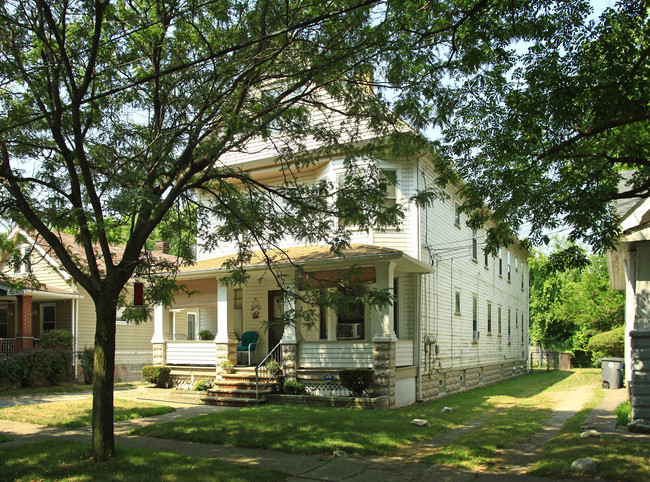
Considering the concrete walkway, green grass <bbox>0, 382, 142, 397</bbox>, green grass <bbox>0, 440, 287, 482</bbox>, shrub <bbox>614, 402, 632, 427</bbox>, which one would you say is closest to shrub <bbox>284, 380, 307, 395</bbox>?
the concrete walkway

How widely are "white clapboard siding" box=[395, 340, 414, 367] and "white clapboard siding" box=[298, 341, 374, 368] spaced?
2.71 feet

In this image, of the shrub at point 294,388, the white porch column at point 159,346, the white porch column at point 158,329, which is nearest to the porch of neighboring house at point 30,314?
the white porch column at point 158,329

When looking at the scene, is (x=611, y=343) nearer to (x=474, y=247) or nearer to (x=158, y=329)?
(x=474, y=247)

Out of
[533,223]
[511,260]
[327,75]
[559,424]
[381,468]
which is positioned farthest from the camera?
[511,260]

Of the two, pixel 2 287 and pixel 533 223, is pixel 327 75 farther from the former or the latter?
pixel 2 287

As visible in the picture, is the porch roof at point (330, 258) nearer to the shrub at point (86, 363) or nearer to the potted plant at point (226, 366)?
the potted plant at point (226, 366)

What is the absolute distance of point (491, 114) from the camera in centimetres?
1001

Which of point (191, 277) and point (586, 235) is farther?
point (191, 277)

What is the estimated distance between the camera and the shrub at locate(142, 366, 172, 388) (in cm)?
1789

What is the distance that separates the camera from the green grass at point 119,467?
7590 millimetres

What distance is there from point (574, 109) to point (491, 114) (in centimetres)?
154

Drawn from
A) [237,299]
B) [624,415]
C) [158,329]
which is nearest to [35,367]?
[158,329]

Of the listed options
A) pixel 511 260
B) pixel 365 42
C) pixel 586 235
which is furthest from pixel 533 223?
pixel 511 260

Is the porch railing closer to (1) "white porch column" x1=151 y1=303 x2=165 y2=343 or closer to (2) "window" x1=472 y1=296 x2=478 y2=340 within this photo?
(1) "white porch column" x1=151 y1=303 x2=165 y2=343
